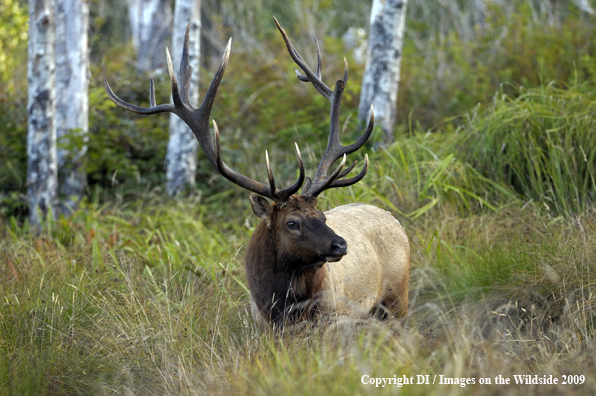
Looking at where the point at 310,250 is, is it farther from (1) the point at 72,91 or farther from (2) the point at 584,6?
(2) the point at 584,6

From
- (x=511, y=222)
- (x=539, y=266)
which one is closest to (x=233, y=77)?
(x=511, y=222)

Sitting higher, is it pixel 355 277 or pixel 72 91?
pixel 72 91

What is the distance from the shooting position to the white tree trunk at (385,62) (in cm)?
758

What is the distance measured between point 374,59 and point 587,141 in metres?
3.01

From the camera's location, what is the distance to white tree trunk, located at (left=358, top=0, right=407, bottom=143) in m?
7.58

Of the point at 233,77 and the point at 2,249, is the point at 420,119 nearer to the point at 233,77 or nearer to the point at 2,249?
the point at 233,77

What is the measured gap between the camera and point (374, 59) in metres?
7.75

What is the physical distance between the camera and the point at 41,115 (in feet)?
22.6

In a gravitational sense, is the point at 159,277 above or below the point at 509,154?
below

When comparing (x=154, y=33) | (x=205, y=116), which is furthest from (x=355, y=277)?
(x=154, y=33)

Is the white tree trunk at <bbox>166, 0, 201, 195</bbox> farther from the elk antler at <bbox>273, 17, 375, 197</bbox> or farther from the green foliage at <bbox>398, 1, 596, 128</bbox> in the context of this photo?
the elk antler at <bbox>273, 17, 375, 197</bbox>

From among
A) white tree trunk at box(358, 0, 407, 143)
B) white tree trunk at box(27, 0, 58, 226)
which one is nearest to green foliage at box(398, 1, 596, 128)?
white tree trunk at box(358, 0, 407, 143)

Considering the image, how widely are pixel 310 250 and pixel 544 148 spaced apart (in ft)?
10.8

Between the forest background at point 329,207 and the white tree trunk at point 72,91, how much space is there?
0.83 feet
